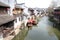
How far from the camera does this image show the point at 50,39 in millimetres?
21688

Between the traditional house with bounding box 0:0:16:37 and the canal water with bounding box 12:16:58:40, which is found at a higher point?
the traditional house with bounding box 0:0:16:37

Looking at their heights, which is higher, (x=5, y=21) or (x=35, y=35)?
(x=5, y=21)

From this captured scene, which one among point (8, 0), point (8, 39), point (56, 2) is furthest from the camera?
point (56, 2)

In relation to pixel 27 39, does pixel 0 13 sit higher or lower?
higher

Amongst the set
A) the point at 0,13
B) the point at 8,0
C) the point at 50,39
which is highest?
the point at 8,0

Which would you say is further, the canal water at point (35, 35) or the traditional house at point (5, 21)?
the canal water at point (35, 35)

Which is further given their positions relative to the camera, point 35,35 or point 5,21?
point 35,35

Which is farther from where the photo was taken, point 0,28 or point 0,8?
point 0,8

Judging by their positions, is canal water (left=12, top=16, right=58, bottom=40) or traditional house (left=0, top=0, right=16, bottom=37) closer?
traditional house (left=0, top=0, right=16, bottom=37)

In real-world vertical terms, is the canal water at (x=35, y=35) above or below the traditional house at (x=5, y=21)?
below

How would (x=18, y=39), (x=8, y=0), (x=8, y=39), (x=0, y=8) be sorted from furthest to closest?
(x=8, y=0), (x=0, y=8), (x=18, y=39), (x=8, y=39)

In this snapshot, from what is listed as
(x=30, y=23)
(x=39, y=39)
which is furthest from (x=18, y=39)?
(x=30, y=23)

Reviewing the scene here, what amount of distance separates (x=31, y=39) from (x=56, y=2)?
255ft

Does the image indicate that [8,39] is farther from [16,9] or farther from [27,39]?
[16,9]
